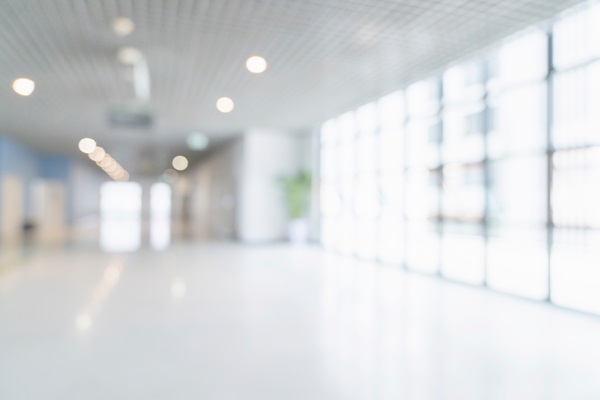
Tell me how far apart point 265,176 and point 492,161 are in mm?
7952

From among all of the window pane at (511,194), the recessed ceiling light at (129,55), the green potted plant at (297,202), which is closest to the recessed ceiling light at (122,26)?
the recessed ceiling light at (129,55)

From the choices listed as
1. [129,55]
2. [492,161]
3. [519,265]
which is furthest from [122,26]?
[519,265]

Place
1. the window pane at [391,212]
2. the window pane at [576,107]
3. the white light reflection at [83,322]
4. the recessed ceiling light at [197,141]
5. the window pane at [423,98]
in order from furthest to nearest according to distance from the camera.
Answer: the recessed ceiling light at [197,141] < the window pane at [391,212] < the window pane at [423,98] < the window pane at [576,107] < the white light reflection at [83,322]

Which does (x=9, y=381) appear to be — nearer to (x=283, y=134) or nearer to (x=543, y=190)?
(x=543, y=190)

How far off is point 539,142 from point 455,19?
8.15ft

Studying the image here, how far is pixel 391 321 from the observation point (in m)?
4.84

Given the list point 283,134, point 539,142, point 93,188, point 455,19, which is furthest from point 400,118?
point 93,188

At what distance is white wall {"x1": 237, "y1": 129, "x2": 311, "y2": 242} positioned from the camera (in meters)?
12.9

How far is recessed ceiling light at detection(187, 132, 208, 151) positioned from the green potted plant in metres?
3.48

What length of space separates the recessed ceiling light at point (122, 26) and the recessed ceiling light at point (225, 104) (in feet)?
11.5

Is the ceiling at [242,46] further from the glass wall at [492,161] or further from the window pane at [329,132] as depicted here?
the window pane at [329,132]

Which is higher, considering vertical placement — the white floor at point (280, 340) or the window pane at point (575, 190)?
the window pane at point (575, 190)

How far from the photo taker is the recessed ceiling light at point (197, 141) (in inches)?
540

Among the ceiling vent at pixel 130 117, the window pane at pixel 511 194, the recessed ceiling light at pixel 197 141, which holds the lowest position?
the window pane at pixel 511 194
